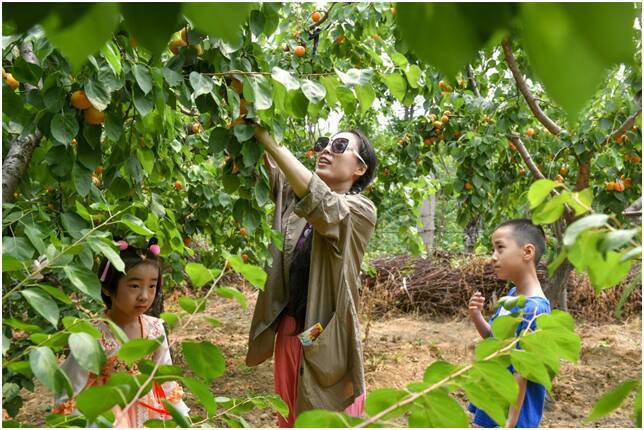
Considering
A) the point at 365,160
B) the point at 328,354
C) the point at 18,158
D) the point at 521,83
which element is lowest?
the point at 328,354

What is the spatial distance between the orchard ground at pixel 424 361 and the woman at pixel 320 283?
126 cm

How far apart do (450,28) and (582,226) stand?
14.0 inches

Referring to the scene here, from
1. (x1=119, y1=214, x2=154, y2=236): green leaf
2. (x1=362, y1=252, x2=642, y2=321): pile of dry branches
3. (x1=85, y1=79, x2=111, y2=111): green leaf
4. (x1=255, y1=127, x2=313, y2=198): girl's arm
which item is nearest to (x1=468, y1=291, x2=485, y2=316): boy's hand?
(x1=255, y1=127, x2=313, y2=198): girl's arm

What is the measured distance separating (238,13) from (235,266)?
0.48 m

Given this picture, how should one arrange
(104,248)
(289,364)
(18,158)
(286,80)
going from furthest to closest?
1. (289,364)
2. (18,158)
3. (286,80)
4. (104,248)

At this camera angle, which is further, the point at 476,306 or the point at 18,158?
the point at 476,306

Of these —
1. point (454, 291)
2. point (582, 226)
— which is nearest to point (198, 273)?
point (582, 226)

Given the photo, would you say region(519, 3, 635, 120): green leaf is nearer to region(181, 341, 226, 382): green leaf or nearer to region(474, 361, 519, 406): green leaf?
region(474, 361, 519, 406): green leaf

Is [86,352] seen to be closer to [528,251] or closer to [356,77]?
[356,77]

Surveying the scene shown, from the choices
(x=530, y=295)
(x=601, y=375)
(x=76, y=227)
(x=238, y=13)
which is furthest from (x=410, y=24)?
(x=601, y=375)

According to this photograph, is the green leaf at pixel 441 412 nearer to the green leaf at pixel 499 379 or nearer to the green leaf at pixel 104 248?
the green leaf at pixel 499 379

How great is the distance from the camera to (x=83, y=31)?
0.42 meters

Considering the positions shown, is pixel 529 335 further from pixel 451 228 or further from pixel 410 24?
pixel 451 228

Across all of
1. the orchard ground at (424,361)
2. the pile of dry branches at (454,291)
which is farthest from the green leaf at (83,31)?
the pile of dry branches at (454,291)
